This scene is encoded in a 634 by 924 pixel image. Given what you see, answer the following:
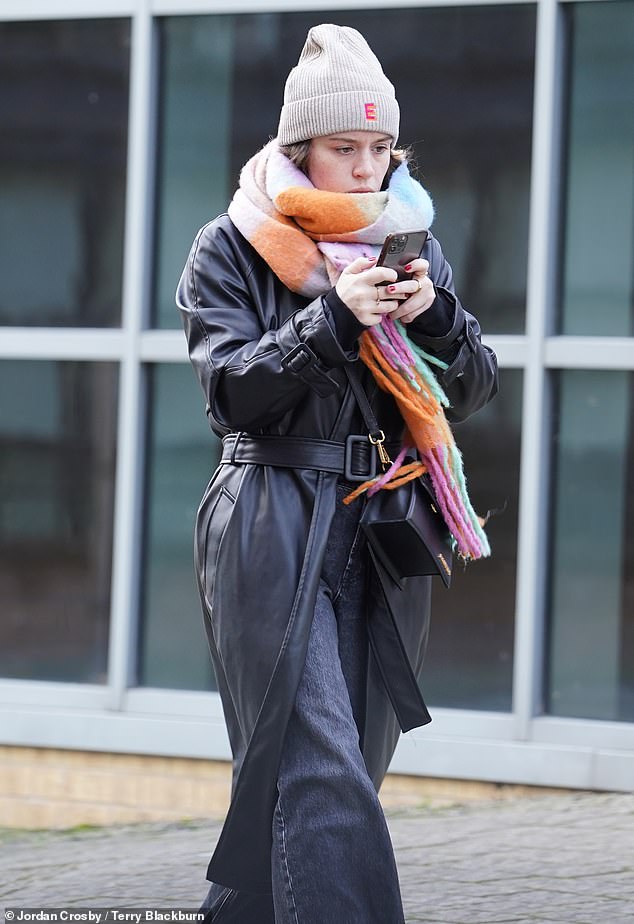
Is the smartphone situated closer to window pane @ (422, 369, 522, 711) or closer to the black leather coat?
the black leather coat

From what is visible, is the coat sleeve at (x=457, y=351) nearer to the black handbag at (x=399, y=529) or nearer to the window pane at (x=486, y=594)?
the black handbag at (x=399, y=529)

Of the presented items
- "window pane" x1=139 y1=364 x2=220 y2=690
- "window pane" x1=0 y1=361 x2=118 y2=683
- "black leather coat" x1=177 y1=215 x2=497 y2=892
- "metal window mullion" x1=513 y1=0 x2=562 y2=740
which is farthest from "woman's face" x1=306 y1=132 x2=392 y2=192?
"window pane" x1=0 y1=361 x2=118 y2=683

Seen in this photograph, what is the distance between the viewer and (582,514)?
591cm

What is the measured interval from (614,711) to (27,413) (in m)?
2.67

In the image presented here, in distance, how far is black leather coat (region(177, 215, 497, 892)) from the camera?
3004 millimetres

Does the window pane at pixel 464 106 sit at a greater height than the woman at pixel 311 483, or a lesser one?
greater

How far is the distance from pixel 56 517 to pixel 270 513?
11.7 feet

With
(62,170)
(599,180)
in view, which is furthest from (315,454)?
(62,170)

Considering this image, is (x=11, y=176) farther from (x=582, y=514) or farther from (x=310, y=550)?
(x=310, y=550)

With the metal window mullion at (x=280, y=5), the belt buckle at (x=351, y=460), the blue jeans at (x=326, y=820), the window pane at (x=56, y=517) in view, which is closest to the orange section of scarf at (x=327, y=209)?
the belt buckle at (x=351, y=460)

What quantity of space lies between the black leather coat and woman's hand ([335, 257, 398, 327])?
0.08 feet

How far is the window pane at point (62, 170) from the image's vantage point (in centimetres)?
649

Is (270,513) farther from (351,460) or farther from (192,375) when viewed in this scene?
(192,375)

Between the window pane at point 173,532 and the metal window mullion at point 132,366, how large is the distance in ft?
0.21
